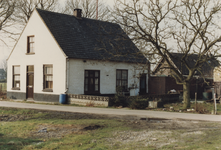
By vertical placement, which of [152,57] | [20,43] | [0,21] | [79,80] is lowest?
[79,80]

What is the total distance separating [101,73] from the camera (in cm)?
2438

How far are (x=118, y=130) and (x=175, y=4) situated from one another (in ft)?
35.4

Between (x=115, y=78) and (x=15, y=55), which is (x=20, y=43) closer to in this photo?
(x=15, y=55)

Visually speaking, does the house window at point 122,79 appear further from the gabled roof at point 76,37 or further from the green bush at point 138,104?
the green bush at point 138,104

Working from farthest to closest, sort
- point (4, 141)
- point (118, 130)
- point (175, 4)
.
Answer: point (175, 4) → point (118, 130) → point (4, 141)

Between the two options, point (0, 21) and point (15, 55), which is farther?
point (0, 21)

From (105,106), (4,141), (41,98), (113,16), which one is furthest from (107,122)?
(41,98)

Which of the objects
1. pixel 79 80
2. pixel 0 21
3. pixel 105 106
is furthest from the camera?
pixel 0 21

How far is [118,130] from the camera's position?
10.4 m

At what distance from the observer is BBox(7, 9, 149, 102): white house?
2252 centimetres

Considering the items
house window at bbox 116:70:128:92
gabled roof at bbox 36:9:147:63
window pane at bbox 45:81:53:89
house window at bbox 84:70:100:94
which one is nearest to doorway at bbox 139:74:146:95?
house window at bbox 116:70:128:92

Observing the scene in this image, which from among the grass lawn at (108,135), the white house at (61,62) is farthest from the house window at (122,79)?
the grass lawn at (108,135)

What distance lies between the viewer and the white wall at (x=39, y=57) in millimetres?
22500

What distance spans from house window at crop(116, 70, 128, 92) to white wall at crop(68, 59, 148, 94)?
16.3 inches
